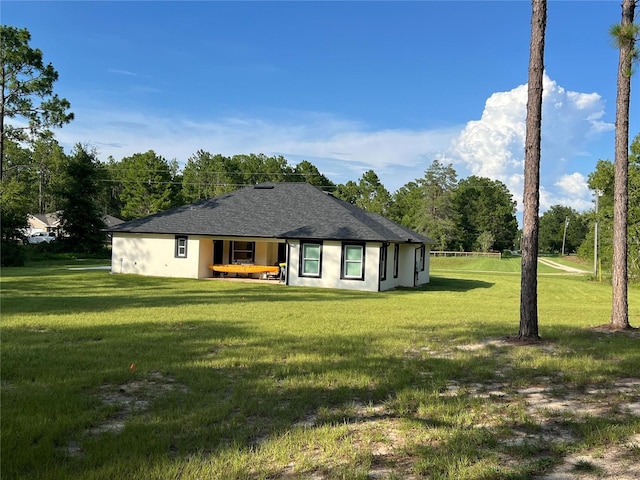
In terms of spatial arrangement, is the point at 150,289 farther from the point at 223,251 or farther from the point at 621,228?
the point at 621,228

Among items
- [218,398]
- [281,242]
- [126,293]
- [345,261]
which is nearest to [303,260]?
[345,261]

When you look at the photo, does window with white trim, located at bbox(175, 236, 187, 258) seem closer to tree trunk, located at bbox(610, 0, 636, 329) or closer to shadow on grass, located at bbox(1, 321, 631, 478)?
shadow on grass, located at bbox(1, 321, 631, 478)

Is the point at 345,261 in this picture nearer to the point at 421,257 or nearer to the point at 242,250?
the point at 421,257

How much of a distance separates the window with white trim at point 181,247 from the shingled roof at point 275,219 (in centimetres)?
42

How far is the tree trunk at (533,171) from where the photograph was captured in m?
8.73

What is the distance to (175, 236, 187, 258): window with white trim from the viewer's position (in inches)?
916

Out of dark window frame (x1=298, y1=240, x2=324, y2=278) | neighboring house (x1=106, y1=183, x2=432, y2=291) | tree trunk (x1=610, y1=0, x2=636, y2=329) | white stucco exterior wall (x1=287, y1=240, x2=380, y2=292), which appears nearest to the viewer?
tree trunk (x1=610, y1=0, x2=636, y2=329)

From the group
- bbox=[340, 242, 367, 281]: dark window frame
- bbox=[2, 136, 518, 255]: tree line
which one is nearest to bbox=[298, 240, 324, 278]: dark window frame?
bbox=[340, 242, 367, 281]: dark window frame

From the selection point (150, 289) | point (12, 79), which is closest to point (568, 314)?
point (150, 289)

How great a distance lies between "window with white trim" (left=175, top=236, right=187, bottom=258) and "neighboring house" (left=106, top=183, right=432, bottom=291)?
0.05m

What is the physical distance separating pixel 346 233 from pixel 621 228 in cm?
1166

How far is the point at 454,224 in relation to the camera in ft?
229

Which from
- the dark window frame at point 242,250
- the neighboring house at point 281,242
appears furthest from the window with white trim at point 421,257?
the dark window frame at point 242,250

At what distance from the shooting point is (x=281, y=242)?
76.0ft
